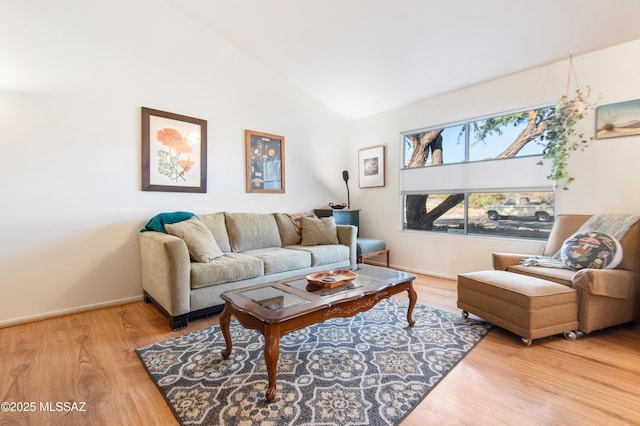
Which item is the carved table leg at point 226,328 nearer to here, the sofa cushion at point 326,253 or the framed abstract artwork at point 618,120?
the sofa cushion at point 326,253

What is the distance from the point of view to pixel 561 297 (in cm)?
209

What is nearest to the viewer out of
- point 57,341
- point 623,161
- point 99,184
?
point 57,341

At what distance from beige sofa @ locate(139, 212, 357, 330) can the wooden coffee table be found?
644 mm

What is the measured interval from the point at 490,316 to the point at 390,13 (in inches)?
108

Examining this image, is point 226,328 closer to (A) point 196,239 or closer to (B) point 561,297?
(A) point 196,239

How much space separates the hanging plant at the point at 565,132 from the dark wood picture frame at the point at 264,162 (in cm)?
306

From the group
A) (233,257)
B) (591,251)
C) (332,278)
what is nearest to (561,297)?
(591,251)

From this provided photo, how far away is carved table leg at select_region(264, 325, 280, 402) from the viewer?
4.77ft

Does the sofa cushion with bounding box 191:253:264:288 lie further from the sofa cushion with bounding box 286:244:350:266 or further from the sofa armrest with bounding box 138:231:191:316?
the sofa cushion with bounding box 286:244:350:266

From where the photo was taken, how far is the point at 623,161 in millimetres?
2619

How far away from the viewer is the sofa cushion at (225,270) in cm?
244

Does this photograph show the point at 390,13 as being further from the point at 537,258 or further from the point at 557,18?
the point at 537,258

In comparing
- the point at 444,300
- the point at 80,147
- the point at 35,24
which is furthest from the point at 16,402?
the point at 444,300

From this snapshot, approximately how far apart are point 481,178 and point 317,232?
211 centimetres
